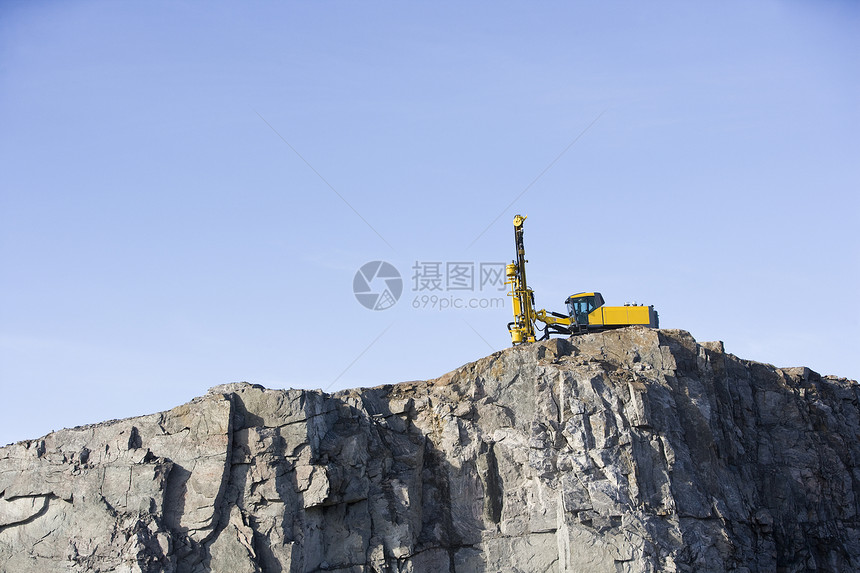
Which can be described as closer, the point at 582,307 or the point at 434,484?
the point at 434,484

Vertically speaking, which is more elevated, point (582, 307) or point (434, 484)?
point (582, 307)

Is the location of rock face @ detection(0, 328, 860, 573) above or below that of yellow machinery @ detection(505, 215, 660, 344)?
below

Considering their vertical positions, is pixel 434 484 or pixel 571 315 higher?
pixel 571 315

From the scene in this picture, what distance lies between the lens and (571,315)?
44.9 metres

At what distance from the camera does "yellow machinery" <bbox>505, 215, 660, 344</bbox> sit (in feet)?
145

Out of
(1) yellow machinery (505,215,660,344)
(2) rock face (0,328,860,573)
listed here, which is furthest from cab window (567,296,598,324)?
(2) rock face (0,328,860,573)

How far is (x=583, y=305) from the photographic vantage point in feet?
→ 146

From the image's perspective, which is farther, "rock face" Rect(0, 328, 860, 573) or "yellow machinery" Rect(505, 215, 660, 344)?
"yellow machinery" Rect(505, 215, 660, 344)

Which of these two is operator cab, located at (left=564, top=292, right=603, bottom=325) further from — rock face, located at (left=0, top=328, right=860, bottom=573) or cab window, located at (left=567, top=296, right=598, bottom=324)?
rock face, located at (left=0, top=328, right=860, bottom=573)

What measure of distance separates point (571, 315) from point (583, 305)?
716 mm

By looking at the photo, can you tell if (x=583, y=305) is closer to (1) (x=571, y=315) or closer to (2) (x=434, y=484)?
(1) (x=571, y=315)

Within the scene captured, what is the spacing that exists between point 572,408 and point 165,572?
15069mm

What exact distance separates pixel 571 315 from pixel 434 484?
11167mm

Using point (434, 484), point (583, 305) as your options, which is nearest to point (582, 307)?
point (583, 305)
